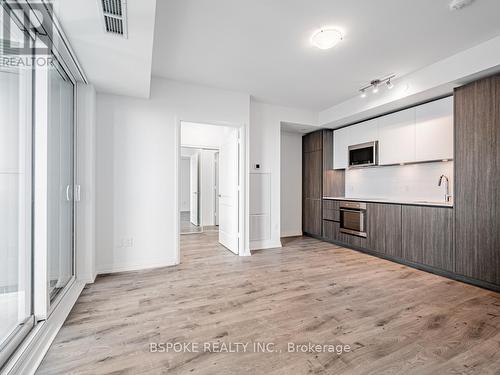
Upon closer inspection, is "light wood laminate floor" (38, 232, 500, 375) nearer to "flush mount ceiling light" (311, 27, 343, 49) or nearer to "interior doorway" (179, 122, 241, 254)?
"interior doorway" (179, 122, 241, 254)

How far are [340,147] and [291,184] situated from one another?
1.43 m

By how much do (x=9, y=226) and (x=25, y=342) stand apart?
2.62 feet

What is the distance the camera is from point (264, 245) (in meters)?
4.73

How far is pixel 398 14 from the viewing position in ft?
7.36

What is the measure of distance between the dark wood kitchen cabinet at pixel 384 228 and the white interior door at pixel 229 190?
7.57 ft

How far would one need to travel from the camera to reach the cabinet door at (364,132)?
14.7 feet

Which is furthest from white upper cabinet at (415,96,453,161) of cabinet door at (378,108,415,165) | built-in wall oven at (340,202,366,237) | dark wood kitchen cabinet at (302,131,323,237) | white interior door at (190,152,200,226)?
white interior door at (190,152,200,226)

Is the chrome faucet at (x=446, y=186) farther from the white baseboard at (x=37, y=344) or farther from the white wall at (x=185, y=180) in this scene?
the white wall at (x=185, y=180)

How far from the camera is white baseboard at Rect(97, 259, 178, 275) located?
10.8 feet

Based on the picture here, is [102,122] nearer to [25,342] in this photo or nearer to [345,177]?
[25,342]

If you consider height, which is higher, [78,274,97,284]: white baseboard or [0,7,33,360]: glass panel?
[0,7,33,360]: glass panel

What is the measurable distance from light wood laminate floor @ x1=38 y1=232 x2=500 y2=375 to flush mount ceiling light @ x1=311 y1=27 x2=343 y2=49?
8.72 feet

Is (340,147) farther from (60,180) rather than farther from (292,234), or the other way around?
(60,180)

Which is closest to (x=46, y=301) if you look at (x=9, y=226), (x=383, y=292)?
(x=9, y=226)
